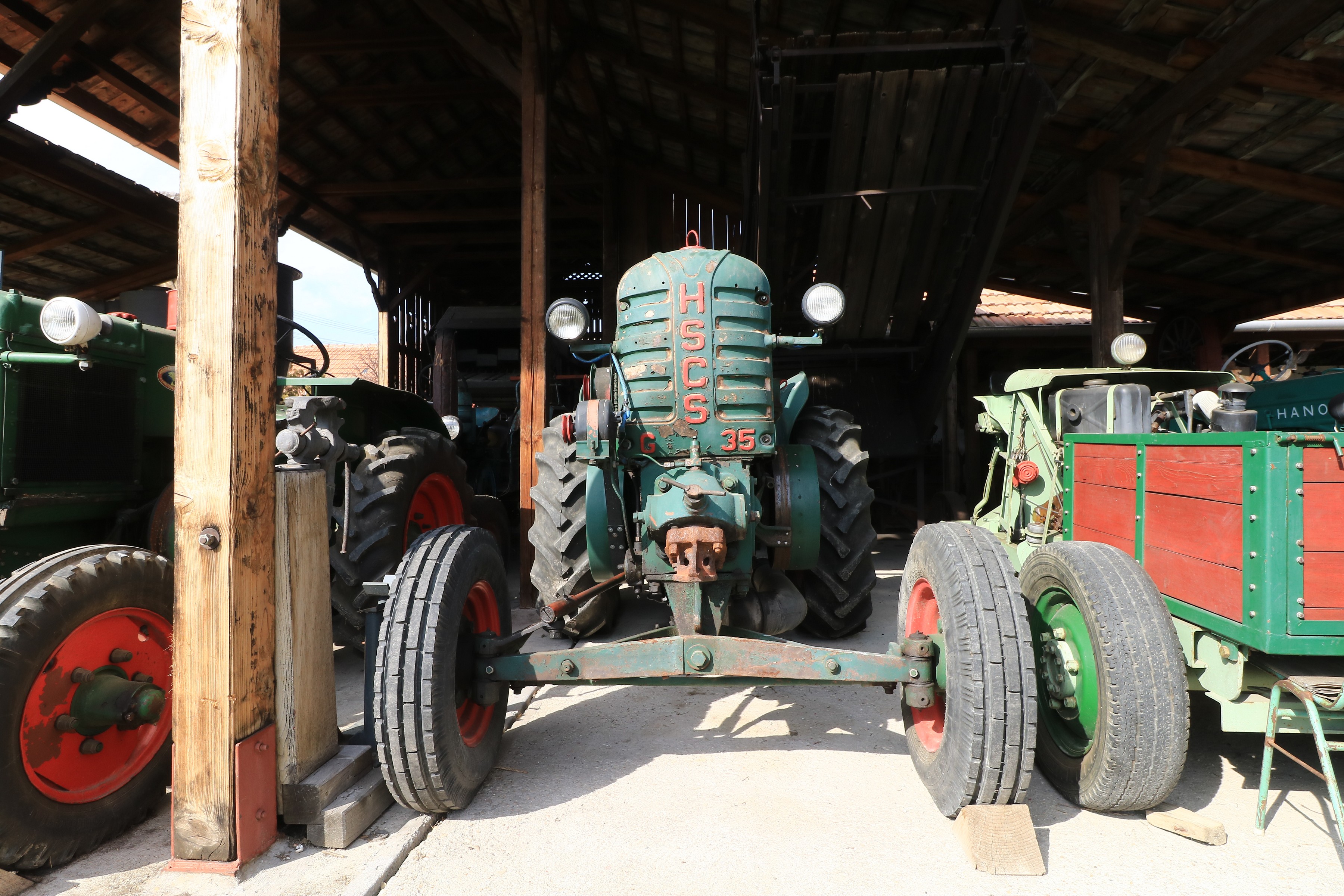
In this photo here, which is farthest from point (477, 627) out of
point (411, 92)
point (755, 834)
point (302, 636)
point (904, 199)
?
point (411, 92)

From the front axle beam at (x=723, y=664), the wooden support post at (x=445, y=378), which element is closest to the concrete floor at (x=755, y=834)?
the front axle beam at (x=723, y=664)

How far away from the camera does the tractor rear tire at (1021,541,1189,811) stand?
2.27 meters

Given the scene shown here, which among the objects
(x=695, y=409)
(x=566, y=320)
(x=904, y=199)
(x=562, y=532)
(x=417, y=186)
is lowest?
(x=562, y=532)

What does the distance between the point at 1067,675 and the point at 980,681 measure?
2.00ft

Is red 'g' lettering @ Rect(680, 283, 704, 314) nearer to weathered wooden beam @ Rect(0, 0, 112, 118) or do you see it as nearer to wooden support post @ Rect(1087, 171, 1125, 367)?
wooden support post @ Rect(1087, 171, 1125, 367)

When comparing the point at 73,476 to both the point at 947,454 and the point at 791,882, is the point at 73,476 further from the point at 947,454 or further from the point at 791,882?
the point at 947,454

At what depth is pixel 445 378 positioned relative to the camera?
682 cm

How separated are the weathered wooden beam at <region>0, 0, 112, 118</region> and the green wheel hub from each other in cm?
768

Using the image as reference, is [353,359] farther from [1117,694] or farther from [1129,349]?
[1117,694]

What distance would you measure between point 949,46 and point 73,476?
5.06 m

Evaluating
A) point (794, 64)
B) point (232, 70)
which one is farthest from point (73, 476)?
point (794, 64)

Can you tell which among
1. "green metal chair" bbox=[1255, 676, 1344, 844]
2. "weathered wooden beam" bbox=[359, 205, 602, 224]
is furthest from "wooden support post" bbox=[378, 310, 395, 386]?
"green metal chair" bbox=[1255, 676, 1344, 844]

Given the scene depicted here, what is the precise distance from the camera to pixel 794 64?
4.90 metres

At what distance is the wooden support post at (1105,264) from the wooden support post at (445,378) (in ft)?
18.1
